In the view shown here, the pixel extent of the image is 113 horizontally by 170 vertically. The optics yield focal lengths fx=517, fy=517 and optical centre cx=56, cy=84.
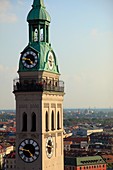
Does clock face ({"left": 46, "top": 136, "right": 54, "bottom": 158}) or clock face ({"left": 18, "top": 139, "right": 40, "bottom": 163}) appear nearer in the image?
clock face ({"left": 18, "top": 139, "right": 40, "bottom": 163})

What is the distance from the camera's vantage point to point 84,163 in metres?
46.3

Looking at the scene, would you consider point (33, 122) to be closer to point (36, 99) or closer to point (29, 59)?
point (36, 99)

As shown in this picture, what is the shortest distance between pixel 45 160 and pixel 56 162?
70cm

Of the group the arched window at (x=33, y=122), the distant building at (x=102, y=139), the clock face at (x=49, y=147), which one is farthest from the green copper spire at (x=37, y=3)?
the distant building at (x=102, y=139)

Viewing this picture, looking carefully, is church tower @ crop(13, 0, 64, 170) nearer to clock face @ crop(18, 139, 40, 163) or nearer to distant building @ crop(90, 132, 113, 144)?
clock face @ crop(18, 139, 40, 163)

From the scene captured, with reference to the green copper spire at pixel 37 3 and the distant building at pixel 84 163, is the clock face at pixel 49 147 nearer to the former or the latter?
the green copper spire at pixel 37 3

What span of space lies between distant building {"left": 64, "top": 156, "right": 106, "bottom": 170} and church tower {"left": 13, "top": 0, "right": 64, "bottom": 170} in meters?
31.2

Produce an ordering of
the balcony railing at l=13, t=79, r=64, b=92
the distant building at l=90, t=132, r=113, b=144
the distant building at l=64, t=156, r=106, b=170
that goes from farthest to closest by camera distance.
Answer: the distant building at l=90, t=132, r=113, b=144 < the distant building at l=64, t=156, r=106, b=170 < the balcony railing at l=13, t=79, r=64, b=92

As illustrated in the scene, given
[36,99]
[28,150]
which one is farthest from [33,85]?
[28,150]

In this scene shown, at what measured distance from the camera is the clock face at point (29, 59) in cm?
1402

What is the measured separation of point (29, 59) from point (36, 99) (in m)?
1.11

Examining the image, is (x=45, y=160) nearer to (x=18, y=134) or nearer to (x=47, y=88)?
(x=18, y=134)

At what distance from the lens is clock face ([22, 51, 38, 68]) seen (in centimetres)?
1402

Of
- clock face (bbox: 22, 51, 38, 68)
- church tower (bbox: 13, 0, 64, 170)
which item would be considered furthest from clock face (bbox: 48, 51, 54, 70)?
clock face (bbox: 22, 51, 38, 68)
